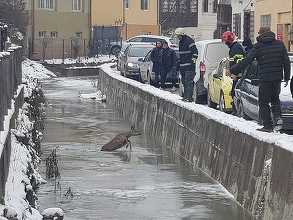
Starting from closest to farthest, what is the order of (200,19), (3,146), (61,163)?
(3,146) < (61,163) < (200,19)

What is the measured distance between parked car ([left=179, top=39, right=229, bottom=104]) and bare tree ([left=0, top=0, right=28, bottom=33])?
20935 millimetres

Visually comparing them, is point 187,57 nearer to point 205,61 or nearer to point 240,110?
point 205,61

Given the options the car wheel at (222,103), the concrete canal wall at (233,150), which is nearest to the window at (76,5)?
the concrete canal wall at (233,150)

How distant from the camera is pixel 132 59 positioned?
111 ft

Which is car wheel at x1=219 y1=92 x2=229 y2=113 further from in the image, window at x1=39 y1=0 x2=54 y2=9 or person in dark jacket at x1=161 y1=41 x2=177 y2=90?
window at x1=39 y1=0 x2=54 y2=9

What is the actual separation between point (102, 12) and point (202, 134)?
55.0m

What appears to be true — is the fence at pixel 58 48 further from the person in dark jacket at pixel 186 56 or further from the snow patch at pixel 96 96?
the person in dark jacket at pixel 186 56

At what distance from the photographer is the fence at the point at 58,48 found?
6066 centimetres

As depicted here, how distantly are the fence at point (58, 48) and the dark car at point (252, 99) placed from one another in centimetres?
4391

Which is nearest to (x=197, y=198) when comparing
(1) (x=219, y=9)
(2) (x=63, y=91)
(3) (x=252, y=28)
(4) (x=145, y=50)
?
(4) (x=145, y=50)

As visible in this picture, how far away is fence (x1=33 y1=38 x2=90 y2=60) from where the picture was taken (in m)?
60.7

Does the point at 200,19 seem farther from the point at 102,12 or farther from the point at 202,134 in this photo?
the point at 202,134

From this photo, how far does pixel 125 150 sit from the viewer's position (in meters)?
17.6

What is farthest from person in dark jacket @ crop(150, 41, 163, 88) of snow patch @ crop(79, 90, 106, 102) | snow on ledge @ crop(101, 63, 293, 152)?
snow patch @ crop(79, 90, 106, 102)
